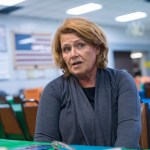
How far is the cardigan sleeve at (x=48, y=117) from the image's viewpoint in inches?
58.0

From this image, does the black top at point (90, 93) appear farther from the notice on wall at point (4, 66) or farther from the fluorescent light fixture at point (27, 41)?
the fluorescent light fixture at point (27, 41)

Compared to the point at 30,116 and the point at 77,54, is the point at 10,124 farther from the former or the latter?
the point at 77,54

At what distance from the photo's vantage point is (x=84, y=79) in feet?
5.37

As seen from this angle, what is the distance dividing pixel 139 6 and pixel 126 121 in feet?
22.5

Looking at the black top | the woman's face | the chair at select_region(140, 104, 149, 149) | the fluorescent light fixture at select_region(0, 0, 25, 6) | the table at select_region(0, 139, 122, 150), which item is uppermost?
the fluorescent light fixture at select_region(0, 0, 25, 6)

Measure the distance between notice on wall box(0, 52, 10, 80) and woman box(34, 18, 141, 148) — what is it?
615 cm

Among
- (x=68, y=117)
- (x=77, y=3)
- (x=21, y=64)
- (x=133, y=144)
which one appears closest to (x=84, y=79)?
(x=68, y=117)

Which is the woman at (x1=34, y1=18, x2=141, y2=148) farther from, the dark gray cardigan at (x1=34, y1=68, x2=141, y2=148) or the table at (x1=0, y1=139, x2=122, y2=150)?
the table at (x1=0, y1=139, x2=122, y2=150)

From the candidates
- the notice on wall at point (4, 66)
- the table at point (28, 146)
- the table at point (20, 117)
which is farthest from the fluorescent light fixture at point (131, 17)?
the table at point (28, 146)

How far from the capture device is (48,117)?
58.9 inches

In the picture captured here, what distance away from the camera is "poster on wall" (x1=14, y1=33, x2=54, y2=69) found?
7973 millimetres

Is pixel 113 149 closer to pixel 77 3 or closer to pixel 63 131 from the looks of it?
pixel 63 131

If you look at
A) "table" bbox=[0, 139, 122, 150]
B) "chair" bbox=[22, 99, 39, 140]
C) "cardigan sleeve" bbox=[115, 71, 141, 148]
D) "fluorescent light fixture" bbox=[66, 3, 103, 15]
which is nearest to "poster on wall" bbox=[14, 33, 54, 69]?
"fluorescent light fixture" bbox=[66, 3, 103, 15]

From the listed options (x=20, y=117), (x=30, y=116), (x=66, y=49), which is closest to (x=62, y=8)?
(x=20, y=117)
